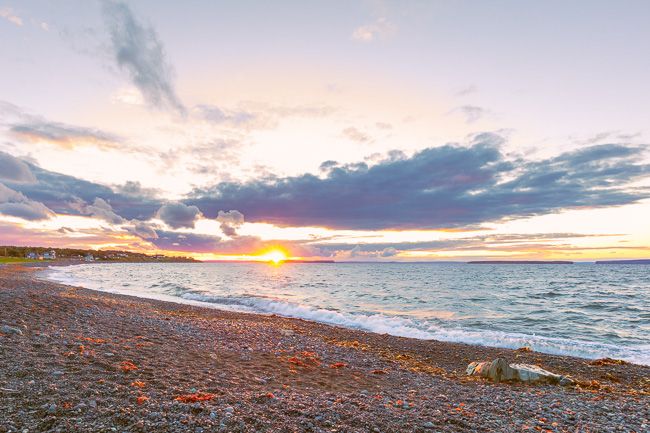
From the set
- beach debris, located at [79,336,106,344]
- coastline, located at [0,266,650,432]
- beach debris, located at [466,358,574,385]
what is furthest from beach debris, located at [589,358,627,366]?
beach debris, located at [79,336,106,344]

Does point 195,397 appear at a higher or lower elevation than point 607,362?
higher

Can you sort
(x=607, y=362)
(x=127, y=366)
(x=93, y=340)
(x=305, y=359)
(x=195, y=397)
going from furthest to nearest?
(x=607, y=362)
(x=305, y=359)
(x=93, y=340)
(x=127, y=366)
(x=195, y=397)

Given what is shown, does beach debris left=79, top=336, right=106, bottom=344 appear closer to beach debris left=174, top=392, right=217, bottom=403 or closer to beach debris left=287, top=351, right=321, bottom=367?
beach debris left=174, top=392, right=217, bottom=403

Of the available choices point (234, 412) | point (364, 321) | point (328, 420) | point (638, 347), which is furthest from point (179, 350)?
point (638, 347)

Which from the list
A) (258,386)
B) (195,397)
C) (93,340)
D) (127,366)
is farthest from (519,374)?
(93,340)

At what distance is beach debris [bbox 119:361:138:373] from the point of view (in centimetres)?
946

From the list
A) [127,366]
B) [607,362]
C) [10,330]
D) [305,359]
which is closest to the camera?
[127,366]

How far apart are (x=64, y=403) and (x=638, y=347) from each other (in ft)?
87.4

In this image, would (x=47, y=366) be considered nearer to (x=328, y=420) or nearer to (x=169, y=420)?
(x=169, y=420)

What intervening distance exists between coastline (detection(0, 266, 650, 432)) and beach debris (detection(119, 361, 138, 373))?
52 millimetres

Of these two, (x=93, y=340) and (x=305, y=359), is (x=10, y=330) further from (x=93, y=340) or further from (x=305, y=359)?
(x=305, y=359)

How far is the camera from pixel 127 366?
9.70m

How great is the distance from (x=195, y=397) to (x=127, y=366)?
3004 mm

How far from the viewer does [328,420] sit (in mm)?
7512
